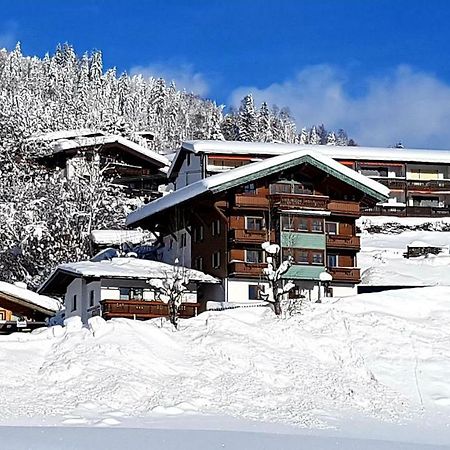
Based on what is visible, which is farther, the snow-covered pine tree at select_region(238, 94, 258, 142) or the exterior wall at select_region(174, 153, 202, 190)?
the snow-covered pine tree at select_region(238, 94, 258, 142)

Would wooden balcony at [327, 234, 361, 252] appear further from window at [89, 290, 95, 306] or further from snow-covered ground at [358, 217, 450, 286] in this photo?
window at [89, 290, 95, 306]

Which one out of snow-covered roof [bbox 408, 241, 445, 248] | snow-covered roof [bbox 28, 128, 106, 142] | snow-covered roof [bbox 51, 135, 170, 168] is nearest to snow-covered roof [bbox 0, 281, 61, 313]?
snow-covered roof [bbox 408, 241, 445, 248]

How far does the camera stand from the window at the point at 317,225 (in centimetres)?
4075

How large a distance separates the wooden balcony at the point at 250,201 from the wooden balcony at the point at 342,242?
11.7 feet

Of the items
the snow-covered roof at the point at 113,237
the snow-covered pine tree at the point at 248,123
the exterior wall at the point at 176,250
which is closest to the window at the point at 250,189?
the exterior wall at the point at 176,250

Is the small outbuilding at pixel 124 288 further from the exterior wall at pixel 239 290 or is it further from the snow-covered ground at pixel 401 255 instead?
the snow-covered ground at pixel 401 255

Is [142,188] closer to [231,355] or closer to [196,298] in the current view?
[196,298]

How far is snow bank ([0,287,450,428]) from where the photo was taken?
814 inches

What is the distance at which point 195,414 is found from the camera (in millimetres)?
20000

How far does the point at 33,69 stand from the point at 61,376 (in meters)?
140

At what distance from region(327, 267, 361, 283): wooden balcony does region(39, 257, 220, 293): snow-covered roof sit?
553 centimetres

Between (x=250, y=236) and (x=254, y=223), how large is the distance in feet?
2.53

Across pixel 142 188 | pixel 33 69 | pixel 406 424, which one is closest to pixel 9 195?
pixel 142 188

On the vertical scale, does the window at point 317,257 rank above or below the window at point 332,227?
below
